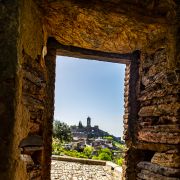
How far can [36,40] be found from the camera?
277 centimetres

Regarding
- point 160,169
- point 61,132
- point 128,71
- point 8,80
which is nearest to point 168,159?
point 160,169

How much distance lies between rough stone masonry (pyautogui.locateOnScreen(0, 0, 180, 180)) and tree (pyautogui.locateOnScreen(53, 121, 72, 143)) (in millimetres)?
15097

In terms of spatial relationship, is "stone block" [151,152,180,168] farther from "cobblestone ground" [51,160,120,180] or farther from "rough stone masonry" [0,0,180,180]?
"cobblestone ground" [51,160,120,180]

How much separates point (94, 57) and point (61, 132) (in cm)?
1546

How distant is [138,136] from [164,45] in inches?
57.1

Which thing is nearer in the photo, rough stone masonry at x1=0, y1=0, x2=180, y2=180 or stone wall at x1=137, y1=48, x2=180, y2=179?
rough stone masonry at x1=0, y1=0, x2=180, y2=180

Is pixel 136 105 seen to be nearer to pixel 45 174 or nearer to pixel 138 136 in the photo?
pixel 138 136

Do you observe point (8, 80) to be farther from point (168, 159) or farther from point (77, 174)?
point (77, 174)

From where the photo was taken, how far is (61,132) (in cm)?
1900

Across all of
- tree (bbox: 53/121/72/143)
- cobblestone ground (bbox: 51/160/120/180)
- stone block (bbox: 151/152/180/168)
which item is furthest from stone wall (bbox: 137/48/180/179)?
tree (bbox: 53/121/72/143)

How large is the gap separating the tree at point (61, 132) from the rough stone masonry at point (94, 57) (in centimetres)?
1510

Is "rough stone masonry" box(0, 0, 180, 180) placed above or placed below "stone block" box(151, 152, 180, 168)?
above

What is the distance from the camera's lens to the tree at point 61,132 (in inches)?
736

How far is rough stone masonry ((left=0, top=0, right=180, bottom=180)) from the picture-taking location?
210 centimetres
